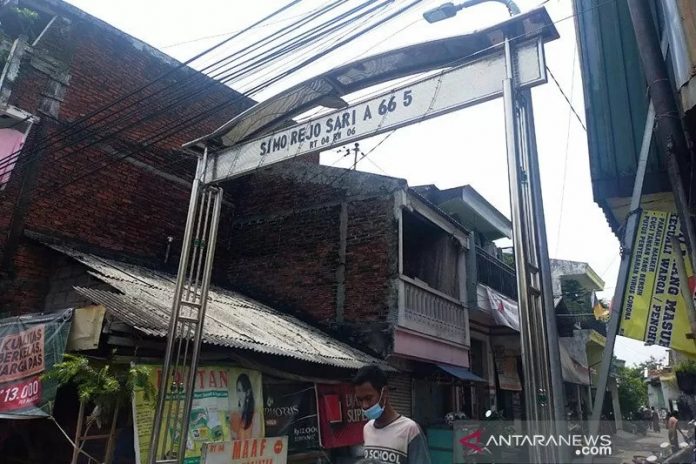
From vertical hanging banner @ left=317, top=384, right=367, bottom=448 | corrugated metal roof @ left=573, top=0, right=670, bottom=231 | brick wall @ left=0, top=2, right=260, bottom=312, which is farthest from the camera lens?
brick wall @ left=0, top=2, right=260, bottom=312

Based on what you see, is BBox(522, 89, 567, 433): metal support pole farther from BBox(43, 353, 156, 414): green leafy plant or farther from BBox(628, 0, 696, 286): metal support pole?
BBox(43, 353, 156, 414): green leafy plant

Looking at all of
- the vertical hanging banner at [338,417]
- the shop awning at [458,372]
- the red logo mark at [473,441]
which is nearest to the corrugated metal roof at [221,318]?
the vertical hanging banner at [338,417]

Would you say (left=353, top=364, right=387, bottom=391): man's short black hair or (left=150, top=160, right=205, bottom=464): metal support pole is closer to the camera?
(left=353, top=364, right=387, bottom=391): man's short black hair

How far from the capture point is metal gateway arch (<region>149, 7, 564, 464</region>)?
2.98m

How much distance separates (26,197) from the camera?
8289 mm

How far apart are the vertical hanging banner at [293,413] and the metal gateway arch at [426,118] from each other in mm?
1888

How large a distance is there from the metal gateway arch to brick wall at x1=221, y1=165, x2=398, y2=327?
408 cm

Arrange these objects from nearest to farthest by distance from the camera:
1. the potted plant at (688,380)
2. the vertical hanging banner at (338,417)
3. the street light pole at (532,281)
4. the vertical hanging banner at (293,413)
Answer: the street light pole at (532,281), the potted plant at (688,380), the vertical hanging banner at (293,413), the vertical hanging banner at (338,417)

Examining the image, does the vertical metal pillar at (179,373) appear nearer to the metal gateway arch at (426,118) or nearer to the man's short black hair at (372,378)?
the metal gateway arch at (426,118)

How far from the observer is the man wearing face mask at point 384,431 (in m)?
3.01

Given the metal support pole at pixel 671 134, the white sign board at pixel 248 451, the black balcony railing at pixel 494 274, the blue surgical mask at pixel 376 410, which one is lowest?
the white sign board at pixel 248 451

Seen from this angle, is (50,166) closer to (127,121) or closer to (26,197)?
(26,197)

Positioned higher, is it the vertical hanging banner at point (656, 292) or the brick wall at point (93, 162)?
the brick wall at point (93, 162)

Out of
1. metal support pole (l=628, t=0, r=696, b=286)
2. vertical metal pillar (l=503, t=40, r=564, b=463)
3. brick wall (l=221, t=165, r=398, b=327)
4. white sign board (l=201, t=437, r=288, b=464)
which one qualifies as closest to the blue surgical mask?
vertical metal pillar (l=503, t=40, r=564, b=463)
